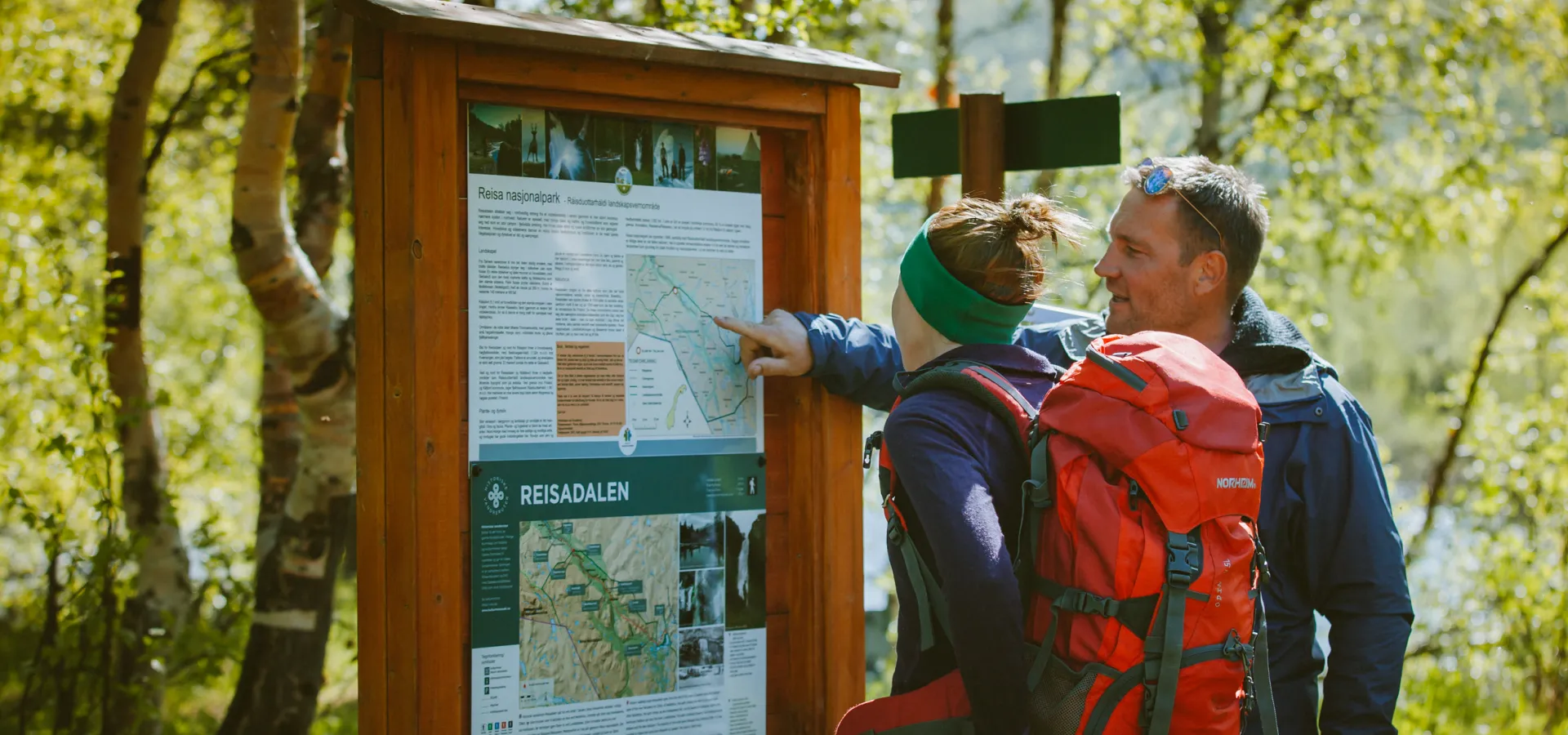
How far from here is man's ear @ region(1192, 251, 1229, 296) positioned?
258 centimetres

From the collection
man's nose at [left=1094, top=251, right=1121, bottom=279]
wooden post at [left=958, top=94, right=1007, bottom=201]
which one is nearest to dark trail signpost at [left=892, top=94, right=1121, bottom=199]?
wooden post at [left=958, top=94, right=1007, bottom=201]

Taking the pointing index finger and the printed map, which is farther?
the pointing index finger

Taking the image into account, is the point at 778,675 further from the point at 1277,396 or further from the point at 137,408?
the point at 137,408

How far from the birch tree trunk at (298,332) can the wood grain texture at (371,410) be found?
2.37 m

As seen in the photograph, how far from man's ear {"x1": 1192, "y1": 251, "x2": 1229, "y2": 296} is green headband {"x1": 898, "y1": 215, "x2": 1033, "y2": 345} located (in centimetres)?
55

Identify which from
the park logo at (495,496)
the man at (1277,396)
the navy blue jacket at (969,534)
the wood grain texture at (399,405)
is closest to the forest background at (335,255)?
the man at (1277,396)

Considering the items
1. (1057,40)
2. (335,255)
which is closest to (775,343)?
(1057,40)

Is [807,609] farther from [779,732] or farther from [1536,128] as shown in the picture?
[1536,128]

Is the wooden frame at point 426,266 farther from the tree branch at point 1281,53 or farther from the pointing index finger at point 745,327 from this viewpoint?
the tree branch at point 1281,53

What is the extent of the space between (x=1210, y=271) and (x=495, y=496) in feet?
5.34

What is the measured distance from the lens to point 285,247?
4.50 meters

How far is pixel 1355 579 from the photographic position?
2.37m

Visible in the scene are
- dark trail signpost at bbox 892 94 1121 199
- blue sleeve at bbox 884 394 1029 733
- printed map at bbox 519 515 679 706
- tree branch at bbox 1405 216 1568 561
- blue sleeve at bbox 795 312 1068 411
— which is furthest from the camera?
tree branch at bbox 1405 216 1568 561

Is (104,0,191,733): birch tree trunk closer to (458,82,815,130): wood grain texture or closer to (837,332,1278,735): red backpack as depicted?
(458,82,815,130): wood grain texture
